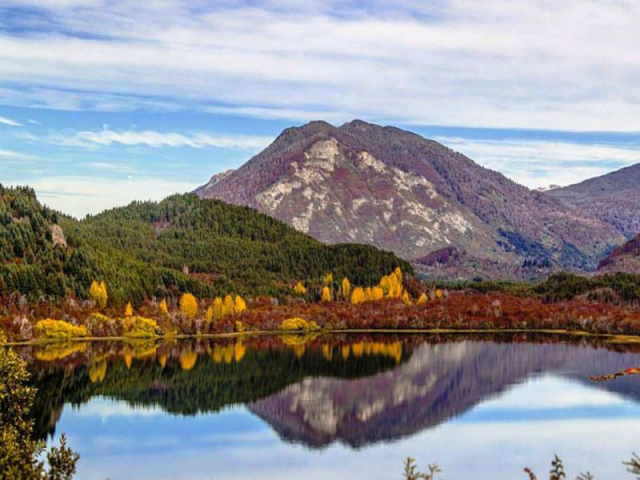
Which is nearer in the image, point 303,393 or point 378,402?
point 378,402

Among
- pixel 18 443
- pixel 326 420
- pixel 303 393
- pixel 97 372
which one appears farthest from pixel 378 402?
pixel 18 443

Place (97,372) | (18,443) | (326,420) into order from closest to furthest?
(18,443) < (326,420) < (97,372)

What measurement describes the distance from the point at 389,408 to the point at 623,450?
46.4 metres

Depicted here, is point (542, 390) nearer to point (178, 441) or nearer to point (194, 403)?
point (194, 403)

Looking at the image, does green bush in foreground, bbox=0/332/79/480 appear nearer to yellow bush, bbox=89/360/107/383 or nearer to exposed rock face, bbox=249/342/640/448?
exposed rock face, bbox=249/342/640/448

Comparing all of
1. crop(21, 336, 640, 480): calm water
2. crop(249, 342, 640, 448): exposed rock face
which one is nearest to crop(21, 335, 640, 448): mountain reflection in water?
crop(249, 342, 640, 448): exposed rock face

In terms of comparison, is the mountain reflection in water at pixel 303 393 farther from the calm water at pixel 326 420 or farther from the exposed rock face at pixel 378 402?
the calm water at pixel 326 420

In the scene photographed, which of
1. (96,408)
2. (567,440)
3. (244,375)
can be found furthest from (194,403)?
(567,440)

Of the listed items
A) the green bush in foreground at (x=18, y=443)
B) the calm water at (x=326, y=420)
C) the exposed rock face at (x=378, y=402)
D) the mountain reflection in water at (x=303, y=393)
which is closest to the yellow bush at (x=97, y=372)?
the mountain reflection in water at (x=303, y=393)

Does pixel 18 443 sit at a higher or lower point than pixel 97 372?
higher

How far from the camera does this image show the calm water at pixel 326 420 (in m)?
115

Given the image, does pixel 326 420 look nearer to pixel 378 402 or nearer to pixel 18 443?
pixel 378 402

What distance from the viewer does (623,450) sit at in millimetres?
122688

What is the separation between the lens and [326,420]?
488 ft
